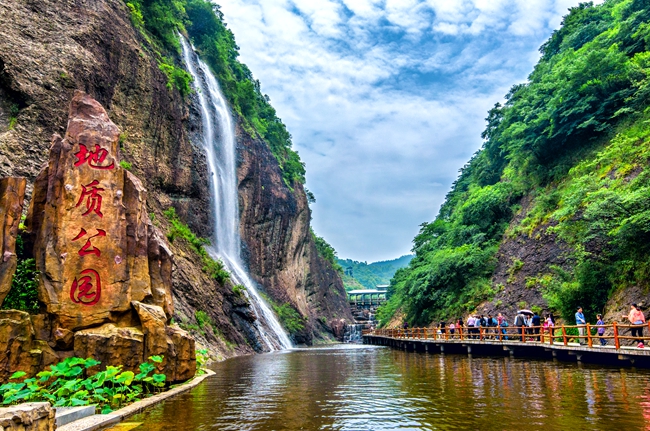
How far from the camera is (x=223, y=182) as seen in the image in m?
36.5

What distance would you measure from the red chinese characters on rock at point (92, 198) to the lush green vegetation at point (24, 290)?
61.3 inches

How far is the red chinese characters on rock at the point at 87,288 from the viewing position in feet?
30.8

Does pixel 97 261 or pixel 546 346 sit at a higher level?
pixel 97 261

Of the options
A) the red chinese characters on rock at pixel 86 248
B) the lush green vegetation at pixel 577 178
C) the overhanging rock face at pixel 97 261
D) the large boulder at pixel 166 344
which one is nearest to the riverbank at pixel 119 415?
the large boulder at pixel 166 344

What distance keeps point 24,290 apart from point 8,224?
1387mm

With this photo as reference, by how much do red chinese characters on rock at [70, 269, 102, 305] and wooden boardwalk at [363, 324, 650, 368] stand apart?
12.8 metres

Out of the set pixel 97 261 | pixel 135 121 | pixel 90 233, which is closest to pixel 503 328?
pixel 97 261

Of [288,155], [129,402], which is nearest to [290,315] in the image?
[288,155]

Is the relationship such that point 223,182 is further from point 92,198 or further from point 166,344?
point 166,344

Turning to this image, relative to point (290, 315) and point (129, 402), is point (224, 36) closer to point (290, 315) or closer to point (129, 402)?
point (290, 315)

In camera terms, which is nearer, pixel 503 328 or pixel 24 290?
pixel 24 290

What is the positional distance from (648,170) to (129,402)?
61.1 feet

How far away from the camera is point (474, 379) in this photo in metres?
11.4

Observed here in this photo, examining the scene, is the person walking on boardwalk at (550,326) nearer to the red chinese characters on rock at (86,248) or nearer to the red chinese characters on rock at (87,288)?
the red chinese characters on rock at (87,288)
